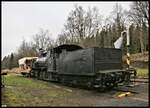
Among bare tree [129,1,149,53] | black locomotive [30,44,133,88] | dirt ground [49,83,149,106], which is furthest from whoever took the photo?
A: bare tree [129,1,149,53]

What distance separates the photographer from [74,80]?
10594 millimetres

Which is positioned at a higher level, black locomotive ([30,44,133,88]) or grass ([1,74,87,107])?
black locomotive ([30,44,133,88])

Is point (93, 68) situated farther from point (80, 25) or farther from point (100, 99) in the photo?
point (80, 25)

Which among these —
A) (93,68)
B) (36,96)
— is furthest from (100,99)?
(36,96)

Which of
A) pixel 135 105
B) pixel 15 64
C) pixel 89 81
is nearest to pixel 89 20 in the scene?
pixel 89 81

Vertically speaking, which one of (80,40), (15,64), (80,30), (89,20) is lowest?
(15,64)

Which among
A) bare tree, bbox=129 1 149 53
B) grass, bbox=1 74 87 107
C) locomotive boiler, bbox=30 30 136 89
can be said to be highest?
bare tree, bbox=129 1 149 53

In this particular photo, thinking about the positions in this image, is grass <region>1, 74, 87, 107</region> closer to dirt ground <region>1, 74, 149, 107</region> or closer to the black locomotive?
dirt ground <region>1, 74, 149, 107</region>

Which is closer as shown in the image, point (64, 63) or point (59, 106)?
point (59, 106)

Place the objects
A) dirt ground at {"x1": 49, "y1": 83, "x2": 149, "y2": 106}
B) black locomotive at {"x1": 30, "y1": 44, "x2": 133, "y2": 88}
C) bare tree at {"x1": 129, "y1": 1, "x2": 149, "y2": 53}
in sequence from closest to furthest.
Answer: dirt ground at {"x1": 49, "y1": 83, "x2": 149, "y2": 106} < black locomotive at {"x1": 30, "y1": 44, "x2": 133, "y2": 88} < bare tree at {"x1": 129, "y1": 1, "x2": 149, "y2": 53}

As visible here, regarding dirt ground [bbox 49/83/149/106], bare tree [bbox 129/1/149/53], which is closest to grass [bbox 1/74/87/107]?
dirt ground [bbox 49/83/149/106]

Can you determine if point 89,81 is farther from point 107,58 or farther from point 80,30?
point 80,30

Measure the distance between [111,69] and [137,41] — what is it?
115 ft

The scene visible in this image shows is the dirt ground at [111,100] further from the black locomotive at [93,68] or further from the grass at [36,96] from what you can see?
the black locomotive at [93,68]
